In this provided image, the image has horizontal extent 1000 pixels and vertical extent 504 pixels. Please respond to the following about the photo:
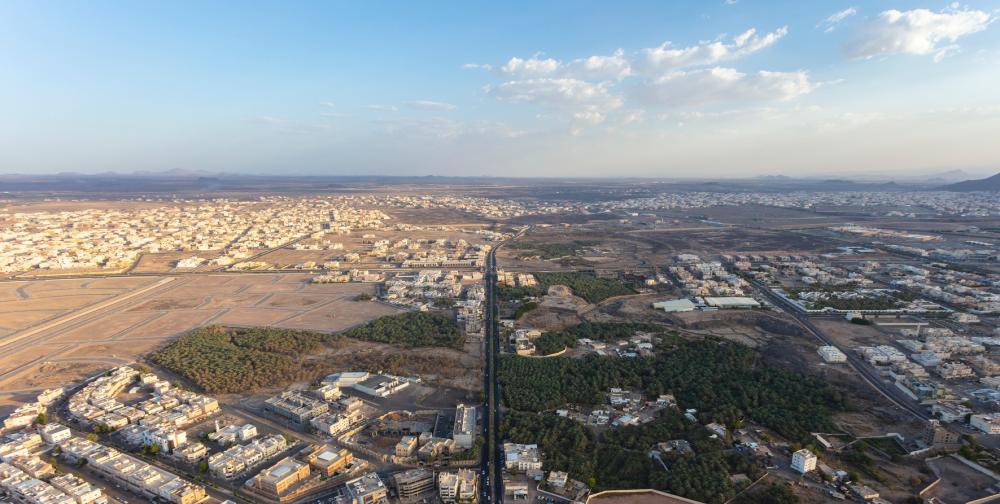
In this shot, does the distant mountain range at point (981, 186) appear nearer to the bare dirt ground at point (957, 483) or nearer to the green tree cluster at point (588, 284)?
the green tree cluster at point (588, 284)

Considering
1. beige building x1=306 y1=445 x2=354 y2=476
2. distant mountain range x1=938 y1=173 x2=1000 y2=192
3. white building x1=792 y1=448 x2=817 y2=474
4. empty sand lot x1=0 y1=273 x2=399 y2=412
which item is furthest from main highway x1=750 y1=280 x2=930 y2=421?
distant mountain range x1=938 y1=173 x2=1000 y2=192

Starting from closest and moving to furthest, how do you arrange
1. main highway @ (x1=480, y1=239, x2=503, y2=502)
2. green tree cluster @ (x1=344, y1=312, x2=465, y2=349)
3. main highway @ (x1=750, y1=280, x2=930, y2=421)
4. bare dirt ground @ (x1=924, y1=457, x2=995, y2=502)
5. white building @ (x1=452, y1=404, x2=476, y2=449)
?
1. bare dirt ground @ (x1=924, y1=457, x2=995, y2=502)
2. main highway @ (x1=480, y1=239, x2=503, y2=502)
3. white building @ (x1=452, y1=404, x2=476, y2=449)
4. main highway @ (x1=750, y1=280, x2=930, y2=421)
5. green tree cluster @ (x1=344, y1=312, x2=465, y2=349)

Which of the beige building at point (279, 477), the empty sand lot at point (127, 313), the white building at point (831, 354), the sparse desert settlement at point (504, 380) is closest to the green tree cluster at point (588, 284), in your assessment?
the sparse desert settlement at point (504, 380)

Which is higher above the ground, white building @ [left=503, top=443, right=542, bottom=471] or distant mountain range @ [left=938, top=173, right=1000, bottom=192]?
distant mountain range @ [left=938, top=173, right=1000, bottom=192]

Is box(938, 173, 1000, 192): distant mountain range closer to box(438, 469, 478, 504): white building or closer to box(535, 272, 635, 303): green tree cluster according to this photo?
box(535, 272, 635, 303): green tree cluster

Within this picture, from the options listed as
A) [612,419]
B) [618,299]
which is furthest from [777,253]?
[612,419]

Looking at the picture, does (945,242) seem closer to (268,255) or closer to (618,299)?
(618,299)
